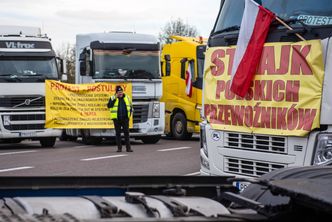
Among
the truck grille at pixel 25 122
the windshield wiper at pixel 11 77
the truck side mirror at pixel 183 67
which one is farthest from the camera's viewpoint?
the truck side mirror at pixel 183 67

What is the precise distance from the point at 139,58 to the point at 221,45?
1312 centimetres

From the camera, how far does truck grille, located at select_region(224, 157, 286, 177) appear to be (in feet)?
21.2

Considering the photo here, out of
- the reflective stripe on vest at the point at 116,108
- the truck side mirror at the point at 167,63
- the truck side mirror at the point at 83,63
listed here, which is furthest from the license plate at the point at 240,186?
the truck side mirror at the point at 167,63

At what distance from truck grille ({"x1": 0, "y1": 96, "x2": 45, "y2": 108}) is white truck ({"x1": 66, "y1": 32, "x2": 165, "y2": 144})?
1621 millimetres

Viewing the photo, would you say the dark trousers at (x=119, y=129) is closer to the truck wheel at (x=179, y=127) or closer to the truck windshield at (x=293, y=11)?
the truck wheel at (x=179, y=127)

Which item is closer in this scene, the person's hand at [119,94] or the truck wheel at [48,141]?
the person's hand at [119,94]

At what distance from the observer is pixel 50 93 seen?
19.9 metres

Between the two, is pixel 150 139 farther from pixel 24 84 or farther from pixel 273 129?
pixel 273 129

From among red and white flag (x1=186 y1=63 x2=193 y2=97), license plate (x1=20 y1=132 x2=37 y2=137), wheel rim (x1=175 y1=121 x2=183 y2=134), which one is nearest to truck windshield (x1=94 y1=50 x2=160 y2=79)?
red and white flag (x1=186 y1=63 x2=193 y2=97)

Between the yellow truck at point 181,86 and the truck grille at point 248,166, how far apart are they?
1363cm

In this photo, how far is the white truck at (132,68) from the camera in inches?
778

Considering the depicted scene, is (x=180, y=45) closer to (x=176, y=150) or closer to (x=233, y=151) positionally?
(x=176, y=150)

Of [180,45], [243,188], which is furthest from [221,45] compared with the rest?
[180,45]

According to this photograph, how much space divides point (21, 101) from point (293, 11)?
13771 mm
